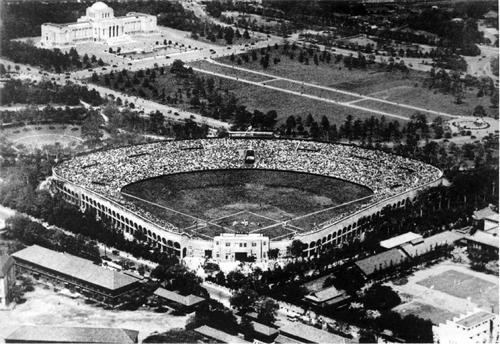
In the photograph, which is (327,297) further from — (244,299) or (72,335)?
(72,335)

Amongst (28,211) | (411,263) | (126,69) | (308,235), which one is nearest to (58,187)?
(28,211)

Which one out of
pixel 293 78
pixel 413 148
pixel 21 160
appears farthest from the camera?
pixel 293 78

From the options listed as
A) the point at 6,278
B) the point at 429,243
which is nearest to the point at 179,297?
the point at 6,278

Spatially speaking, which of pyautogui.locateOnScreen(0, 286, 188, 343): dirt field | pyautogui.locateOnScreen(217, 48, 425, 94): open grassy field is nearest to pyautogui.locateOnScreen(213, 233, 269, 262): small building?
pyautogui.locateOnScreen(0, 286, 188, 343): dirt field

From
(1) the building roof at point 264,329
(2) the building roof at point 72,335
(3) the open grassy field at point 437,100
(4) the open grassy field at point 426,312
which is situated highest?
(3) the open grassy field at point 437,100

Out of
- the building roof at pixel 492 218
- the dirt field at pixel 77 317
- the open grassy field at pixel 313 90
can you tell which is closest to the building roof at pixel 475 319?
the dirt field at pixel 77 317

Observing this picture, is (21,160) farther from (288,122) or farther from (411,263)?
(411,263)

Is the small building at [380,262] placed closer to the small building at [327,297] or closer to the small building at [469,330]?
the small building at [327,297]

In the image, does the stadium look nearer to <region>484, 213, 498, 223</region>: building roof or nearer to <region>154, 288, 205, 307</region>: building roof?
<region>154, 288, 205, 307</region>: building roof
